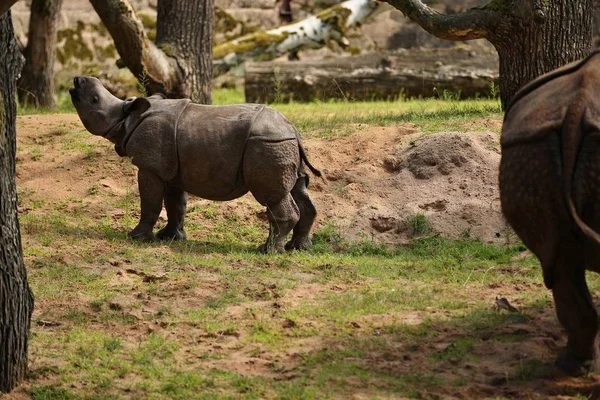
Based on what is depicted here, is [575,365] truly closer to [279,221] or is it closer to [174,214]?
[279,221]

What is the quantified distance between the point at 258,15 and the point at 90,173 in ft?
32.3

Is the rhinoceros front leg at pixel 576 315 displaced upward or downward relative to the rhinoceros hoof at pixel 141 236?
upward

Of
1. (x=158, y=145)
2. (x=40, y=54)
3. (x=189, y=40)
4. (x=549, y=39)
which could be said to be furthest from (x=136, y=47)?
(x=549, y=39)

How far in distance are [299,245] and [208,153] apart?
4.03ft

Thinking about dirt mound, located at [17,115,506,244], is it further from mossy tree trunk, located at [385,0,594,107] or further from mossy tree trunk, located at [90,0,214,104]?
mossy tree trunk, located at [90,0,214,104]

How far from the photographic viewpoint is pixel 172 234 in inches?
396

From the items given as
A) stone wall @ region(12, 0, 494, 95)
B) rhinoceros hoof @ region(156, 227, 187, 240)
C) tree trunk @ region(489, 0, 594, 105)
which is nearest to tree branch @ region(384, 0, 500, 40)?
tree trunk @ region(489, 0, 594, 105)

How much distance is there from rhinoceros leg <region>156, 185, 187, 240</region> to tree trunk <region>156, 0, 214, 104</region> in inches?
123

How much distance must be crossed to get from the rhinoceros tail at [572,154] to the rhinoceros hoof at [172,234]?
16.6 feet

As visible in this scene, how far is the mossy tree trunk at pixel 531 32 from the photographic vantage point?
11508 millimetres

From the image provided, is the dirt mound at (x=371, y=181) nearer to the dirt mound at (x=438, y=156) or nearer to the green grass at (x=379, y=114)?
the dirt mound at (x=438, y=156)

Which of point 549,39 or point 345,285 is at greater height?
point 549,39

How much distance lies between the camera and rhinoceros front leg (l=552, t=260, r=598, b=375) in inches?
232

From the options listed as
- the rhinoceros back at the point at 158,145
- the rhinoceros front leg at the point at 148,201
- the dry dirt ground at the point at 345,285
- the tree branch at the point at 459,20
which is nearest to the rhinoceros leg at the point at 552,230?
the dry dirt ground at the point at 345,285
